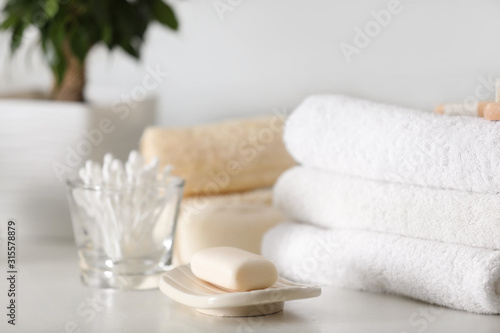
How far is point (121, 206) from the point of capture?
884 mm

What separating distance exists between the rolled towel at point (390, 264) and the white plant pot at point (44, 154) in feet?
1.20

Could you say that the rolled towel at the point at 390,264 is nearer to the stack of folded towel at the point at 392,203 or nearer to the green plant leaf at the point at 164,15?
the stack of folded towel at the point at 392,203

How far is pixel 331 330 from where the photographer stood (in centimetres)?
71

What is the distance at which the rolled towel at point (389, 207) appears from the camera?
73 cm

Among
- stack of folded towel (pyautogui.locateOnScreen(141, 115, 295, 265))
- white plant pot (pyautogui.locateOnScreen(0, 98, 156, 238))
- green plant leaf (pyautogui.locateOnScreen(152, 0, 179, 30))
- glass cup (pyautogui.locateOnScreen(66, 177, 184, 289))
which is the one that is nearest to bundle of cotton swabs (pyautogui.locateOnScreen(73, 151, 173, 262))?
glass cup (pyautogui.locateOnScreen(66, 177, 184, 289))

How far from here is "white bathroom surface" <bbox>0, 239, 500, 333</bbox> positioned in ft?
2.32

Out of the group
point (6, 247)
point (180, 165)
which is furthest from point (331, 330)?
point (6, 247)

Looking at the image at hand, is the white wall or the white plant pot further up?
the white wall

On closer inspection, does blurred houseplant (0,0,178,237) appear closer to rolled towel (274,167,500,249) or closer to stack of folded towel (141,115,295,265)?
stack of folded towel (141,115,295,265)

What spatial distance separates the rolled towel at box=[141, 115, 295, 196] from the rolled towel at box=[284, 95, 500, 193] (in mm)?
217


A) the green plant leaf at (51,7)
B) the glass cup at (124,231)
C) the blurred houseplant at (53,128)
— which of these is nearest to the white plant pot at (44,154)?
the blurred houseplant at (53,128)

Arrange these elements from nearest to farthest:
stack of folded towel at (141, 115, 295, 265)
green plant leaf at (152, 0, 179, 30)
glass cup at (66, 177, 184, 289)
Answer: glass cup at (66, 177, 184, 289), stack of folded towel at (141, 115, 295, 265), green plant leaf at (152, 0, 179, 30)

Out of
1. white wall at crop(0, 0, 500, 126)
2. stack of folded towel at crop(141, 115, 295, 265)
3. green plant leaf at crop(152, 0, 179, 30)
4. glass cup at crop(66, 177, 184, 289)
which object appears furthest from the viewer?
green plant leaf at crop(152, 0, 179, 30)

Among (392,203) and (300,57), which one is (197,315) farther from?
(300,57)
